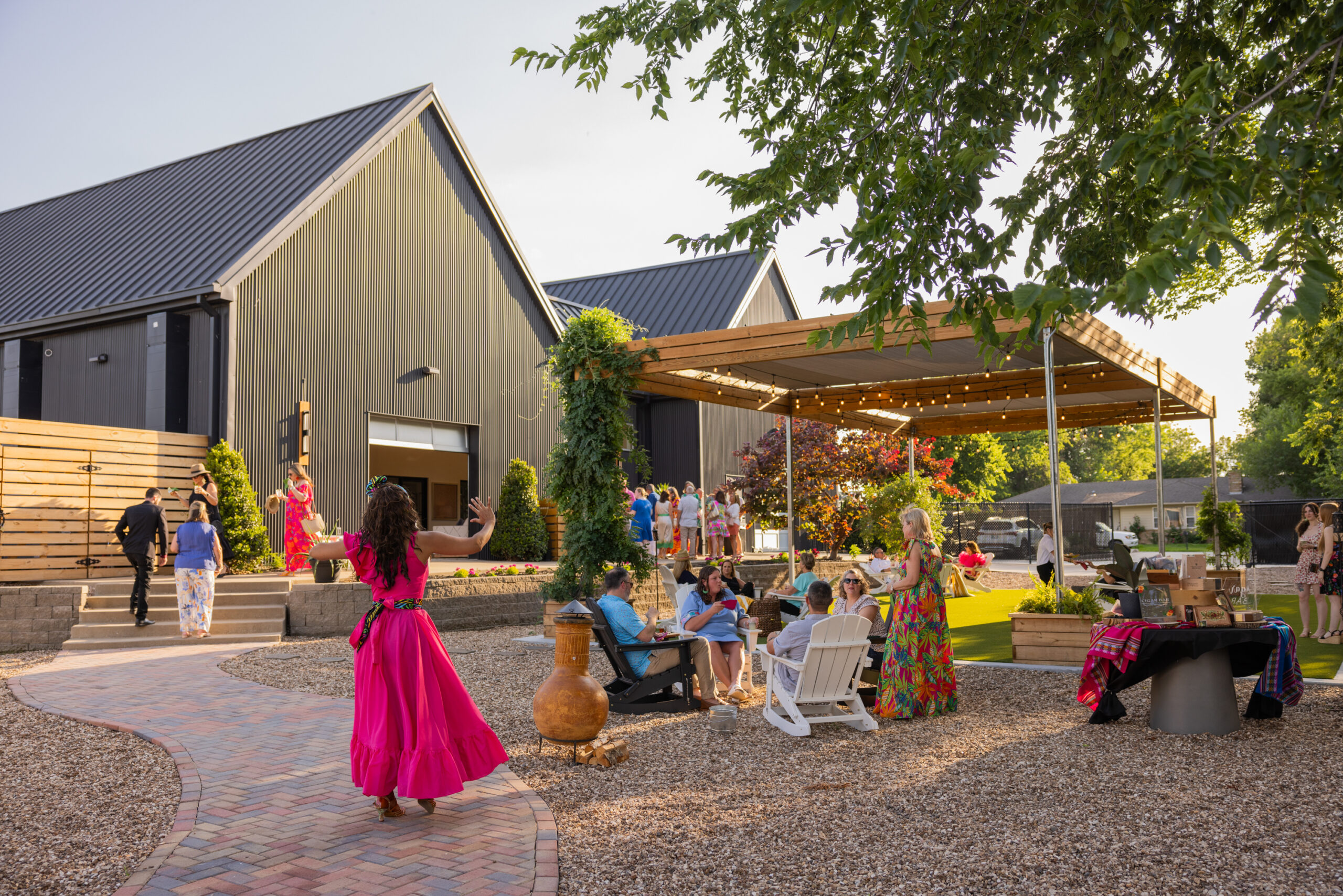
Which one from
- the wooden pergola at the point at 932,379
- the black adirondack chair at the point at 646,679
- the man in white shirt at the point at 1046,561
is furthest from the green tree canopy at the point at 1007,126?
the man in white shirt at the point at 1046,561

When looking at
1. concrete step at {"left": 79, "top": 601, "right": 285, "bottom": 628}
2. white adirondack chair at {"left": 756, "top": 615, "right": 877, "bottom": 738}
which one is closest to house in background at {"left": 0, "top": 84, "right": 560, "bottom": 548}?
concrete step at {"left": 79, "top": 601, "right": 285, "bottom": 628}

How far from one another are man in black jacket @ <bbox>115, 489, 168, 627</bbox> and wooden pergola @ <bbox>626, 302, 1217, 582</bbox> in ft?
20.7

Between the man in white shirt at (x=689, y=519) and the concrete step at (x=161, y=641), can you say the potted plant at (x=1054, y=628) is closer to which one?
the concrete step at (x=161, y=641)

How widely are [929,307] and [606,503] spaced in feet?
14.2

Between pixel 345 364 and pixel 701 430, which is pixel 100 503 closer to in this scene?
pixel 345 364

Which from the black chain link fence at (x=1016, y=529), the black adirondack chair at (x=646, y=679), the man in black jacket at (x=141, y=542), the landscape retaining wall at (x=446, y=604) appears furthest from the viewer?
the black chain link fence at (x=1016, y=529)

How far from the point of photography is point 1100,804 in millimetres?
4891

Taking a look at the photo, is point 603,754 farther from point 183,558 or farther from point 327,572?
point 327,572

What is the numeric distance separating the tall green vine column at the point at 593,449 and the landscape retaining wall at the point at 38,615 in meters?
5.82

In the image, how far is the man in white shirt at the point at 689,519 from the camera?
18.9 m

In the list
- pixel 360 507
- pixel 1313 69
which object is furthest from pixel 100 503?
pixel 1313 69

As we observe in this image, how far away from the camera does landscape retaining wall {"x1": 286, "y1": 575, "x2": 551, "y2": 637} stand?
1269 cm

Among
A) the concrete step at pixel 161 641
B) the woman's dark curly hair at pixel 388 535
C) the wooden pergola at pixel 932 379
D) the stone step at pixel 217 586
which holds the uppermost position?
the wooden pergola at pixel 932 379

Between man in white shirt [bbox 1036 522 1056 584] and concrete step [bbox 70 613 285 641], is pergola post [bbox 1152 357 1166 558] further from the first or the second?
concrete step [bbox 70 613 285 641]
